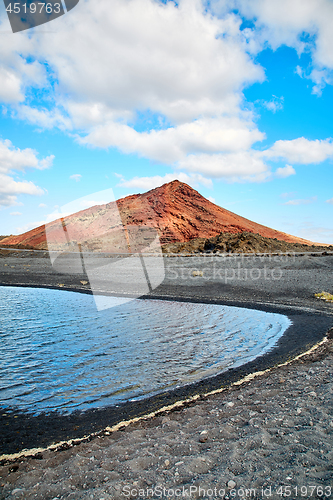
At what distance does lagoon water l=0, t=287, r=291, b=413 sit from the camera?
583 centimetres

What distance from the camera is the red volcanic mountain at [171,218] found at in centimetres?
6162

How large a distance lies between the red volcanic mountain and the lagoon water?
152 ft

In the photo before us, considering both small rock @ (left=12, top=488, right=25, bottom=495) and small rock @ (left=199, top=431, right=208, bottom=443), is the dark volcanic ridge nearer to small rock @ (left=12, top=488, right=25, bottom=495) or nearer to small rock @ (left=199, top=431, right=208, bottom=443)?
small rock @ (left=199, top=431, right=208, bottom=443)

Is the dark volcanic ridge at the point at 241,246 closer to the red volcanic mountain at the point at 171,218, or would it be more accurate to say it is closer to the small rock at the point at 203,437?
the red volcanic mountain at the point at 171,218

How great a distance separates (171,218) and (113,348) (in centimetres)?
5607

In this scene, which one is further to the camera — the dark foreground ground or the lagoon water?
the lagoon water

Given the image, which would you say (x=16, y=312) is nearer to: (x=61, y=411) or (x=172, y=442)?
(x=61, y=411)

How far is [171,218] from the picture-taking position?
63.5 m

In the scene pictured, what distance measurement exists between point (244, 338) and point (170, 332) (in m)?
Result: 2.56

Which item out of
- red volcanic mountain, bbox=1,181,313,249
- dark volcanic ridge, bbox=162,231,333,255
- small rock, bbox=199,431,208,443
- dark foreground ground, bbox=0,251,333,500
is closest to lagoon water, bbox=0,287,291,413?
dark foreground ground, bbox=0,251,333,500

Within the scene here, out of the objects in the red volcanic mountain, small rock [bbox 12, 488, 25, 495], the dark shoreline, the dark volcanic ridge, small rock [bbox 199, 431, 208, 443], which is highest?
the red volcanic mountain

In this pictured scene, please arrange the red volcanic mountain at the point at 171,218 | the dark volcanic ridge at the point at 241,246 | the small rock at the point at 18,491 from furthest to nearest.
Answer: the red volcanic mountain at the point at 171,218, the dark volcanic ridge at the point at 241,246, the small rock at the point at 18,491

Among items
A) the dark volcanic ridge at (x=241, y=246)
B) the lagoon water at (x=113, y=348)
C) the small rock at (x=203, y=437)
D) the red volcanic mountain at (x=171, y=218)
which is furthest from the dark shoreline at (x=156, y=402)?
the red volcanic mountain at (x=171, y=218)

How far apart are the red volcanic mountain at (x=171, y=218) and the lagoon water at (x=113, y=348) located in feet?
152
